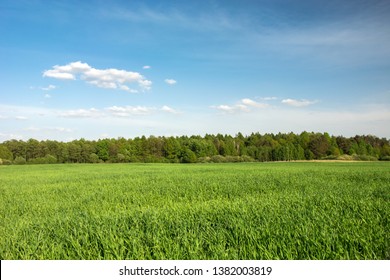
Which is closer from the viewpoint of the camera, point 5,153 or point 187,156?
point 187,156

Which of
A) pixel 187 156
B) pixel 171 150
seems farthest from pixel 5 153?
pixel 187 156

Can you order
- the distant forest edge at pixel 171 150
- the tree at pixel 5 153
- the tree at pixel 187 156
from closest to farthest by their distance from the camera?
the tree at pixel 187 156 < the tree at pixel 5 153 < the distant forest edge at pixel 171 150

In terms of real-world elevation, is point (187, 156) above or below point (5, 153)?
below

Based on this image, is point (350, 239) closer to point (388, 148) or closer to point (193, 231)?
point (193, 231)

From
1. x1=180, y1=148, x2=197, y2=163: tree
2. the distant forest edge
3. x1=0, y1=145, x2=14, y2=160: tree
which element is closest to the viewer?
x1=180, y1=148, x2=197, y2=163: tree

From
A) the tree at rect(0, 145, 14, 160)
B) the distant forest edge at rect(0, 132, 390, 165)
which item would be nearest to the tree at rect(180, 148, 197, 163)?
the distant forest edge at rect(0, 132, 390, 165)

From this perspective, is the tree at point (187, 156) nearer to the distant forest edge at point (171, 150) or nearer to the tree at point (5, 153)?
the distant forest edge at point (171, 150)

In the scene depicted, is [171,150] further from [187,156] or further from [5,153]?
[5,153]

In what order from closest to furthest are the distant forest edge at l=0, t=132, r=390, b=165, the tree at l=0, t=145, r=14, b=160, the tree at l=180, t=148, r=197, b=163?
1. the tree at l=180, t=148, r=197, b=163
2. the tree at l=0, t=145, r=14, b=160
3. the distant forest edge at l=0, t=132, r=390, b=165

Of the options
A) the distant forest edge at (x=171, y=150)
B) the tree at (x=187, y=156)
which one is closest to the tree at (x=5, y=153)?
the distant forest edge at (x=171, y=150)

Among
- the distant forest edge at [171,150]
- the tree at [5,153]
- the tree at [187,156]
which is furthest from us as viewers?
the distant forest edge at [171,150]

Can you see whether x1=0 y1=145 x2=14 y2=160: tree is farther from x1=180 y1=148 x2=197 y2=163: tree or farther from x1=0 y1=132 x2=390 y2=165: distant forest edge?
x1=180 y1=148 x2=197 y2=163: tree

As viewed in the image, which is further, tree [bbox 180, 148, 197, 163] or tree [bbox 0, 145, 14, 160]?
tree [bbox 0, 145, 14, 160]

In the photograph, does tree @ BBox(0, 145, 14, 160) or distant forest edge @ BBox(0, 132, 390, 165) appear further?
distant forest edge @ BBox(0, 132, 390, 165)
